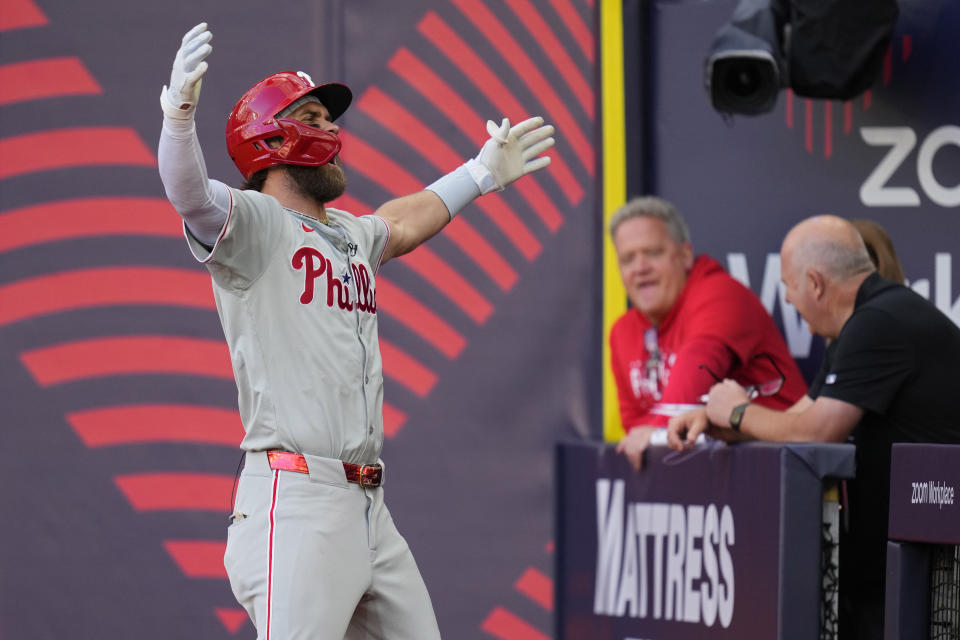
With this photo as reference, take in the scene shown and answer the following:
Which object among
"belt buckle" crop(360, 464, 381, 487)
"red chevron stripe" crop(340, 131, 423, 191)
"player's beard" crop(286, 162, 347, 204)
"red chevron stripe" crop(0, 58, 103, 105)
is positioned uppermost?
"red chevron stripe" crop(0, 58, 103, 105)

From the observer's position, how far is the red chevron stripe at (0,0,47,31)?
6.18m

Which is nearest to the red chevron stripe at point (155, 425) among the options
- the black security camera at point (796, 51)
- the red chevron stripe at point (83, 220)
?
the red chevron stripe at point (83, 220)

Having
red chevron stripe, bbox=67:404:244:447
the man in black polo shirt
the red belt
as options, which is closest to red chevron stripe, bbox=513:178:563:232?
red chevron stripe, bbox=67:404:244:447

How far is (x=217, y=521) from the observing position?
5957 millimetres

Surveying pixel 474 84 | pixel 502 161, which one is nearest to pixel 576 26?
pixel 474 84

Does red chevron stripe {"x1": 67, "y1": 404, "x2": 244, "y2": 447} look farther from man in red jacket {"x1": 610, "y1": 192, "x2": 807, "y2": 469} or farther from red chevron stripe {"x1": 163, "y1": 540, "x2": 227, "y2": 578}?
man in red jacket {"x1": 610, "y1": 192, "x2": 807, "y2": 469}

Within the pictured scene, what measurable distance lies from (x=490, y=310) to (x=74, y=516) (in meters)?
1.96

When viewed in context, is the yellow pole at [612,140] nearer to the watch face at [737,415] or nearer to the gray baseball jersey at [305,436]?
the watch face at [737,415]

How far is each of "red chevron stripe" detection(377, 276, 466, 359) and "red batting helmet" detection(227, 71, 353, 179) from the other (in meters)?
2.28

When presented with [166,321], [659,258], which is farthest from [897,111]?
[166,321]

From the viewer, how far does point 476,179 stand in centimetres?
417

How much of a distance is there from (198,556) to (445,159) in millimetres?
1951

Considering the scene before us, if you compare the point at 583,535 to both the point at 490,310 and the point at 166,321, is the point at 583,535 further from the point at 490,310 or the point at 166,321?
the point at 166,321

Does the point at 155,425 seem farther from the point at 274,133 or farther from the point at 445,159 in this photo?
the point at 274,133
